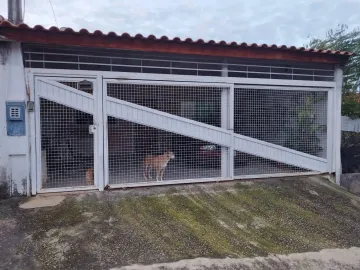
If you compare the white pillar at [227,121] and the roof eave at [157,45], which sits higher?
the roof eave at [157,45]

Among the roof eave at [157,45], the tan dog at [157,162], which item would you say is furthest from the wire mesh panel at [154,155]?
the roof eave at [157,45]

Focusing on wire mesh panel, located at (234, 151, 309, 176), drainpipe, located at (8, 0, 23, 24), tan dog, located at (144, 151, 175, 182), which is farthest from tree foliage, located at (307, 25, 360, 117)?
drainpipe, located at (8, 0, 23, 24)

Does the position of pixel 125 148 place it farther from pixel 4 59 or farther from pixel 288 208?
pixel 288 208

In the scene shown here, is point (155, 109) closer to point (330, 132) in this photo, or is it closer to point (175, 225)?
point (175, 225)

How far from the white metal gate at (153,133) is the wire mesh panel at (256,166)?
0.07 ft

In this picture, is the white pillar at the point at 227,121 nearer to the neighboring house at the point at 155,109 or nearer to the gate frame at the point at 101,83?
the neighboring house at the point at 155,109

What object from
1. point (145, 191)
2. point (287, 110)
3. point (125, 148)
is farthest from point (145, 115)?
point (287, 110)

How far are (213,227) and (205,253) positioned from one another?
2.26 ft

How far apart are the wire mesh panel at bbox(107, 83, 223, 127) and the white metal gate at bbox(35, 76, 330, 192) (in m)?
0.02

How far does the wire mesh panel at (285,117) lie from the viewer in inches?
227

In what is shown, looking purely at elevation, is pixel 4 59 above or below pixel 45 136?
above

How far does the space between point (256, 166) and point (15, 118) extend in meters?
4.45

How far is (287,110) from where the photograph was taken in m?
6.02

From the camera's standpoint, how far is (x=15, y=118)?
4520 mm
